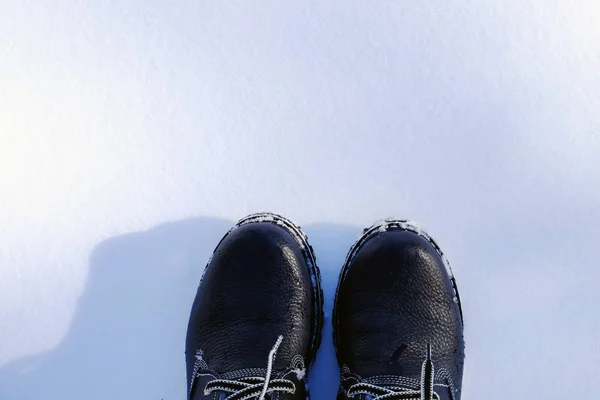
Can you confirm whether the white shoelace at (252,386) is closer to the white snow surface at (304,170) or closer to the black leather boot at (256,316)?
the black leather boot at (256,316)

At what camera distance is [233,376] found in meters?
0.84

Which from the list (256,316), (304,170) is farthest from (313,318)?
(304,170)

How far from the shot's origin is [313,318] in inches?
35.4

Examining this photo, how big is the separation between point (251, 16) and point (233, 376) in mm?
601

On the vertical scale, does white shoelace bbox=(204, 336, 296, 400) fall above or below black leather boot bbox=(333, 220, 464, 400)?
below

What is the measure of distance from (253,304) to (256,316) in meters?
0.02

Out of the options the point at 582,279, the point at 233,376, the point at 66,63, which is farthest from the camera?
the point at 66,63

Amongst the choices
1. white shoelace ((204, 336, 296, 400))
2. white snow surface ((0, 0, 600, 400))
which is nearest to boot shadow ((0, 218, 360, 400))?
white snow surface ((0, 0, 600, 400))

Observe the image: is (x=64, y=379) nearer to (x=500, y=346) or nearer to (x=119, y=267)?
(x=119, y=267)

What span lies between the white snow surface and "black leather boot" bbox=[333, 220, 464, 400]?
2.2 inches

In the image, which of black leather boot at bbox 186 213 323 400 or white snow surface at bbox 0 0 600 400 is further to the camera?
white snow surface at bbox 0 0 600 400

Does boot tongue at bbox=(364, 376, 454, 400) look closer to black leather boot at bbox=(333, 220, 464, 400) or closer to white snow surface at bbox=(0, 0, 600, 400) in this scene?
black leather boot at bbox=(333, 220, 464, 400)

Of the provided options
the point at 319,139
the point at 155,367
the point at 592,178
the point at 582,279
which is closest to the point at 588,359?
the point at 582,279

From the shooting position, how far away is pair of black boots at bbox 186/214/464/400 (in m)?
0.84
